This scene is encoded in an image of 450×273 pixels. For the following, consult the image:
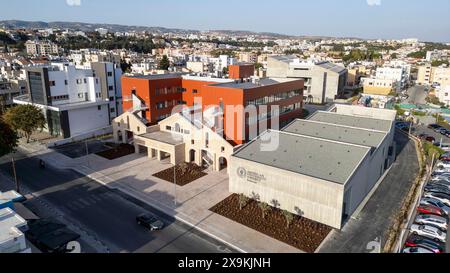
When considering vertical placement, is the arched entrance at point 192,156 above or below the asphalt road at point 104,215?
above

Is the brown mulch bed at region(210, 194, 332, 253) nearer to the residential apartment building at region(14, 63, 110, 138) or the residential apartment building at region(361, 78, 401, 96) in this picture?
the residential apartment building at region(14, 63, 110, 138)

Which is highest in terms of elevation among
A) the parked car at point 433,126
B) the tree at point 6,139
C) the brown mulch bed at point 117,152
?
the tree at point 6,139

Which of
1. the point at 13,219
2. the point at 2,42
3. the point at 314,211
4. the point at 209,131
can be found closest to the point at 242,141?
the point at 209,131

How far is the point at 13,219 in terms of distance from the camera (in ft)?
63.6

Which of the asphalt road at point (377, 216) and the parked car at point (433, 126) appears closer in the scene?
the asphalt road at point (377, 216)

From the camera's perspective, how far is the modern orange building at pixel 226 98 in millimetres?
35938

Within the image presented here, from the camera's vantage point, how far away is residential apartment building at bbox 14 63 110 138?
154 feet

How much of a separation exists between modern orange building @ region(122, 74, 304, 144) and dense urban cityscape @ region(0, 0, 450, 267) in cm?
20

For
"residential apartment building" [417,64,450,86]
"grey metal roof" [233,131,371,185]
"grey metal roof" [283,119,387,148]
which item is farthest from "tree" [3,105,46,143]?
"residential apartment building" [417,64,450,86]

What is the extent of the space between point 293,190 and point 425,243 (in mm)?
9537

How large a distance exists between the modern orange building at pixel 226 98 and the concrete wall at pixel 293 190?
28.6 feet

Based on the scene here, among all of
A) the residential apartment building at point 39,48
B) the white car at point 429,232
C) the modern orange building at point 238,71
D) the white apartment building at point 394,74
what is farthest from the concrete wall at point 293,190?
the residential apartment building at point 39,48

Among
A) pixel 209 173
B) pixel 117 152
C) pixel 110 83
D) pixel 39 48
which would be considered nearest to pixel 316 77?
pixel 110 83

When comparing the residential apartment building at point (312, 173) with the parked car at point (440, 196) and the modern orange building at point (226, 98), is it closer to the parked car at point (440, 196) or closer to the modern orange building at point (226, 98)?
the parked car at point (440, 196)
